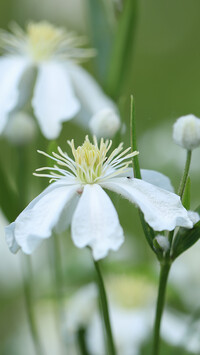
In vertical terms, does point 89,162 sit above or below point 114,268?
above

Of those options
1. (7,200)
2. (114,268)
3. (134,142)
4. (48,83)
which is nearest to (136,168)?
(134,142)

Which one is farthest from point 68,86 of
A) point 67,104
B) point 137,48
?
point 137,48

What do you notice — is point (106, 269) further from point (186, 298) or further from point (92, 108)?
point (92, 108)

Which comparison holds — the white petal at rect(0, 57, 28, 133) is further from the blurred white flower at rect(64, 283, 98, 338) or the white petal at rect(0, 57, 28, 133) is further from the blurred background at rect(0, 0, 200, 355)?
the blurred white flower at rect(64, 283, 98, 338)

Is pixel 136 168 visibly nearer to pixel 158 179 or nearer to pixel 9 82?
pixel 158 179

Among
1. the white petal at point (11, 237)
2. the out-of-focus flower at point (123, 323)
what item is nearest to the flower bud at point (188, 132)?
the white petal at point (11, 237)

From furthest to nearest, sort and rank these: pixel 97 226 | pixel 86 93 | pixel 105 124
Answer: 1. pixel 86 93
2. pixel 105 124
3. pixel 97 226
